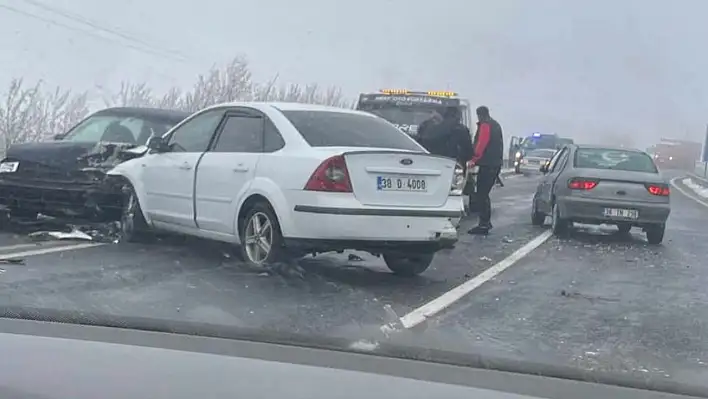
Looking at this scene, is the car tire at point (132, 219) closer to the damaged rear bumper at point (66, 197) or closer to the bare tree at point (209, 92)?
the damaged rear bumper at point (66, 197)

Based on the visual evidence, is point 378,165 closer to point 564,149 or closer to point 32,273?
point 32,273

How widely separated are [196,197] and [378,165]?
6.55 ft

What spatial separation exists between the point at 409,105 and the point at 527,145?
91.1 feet

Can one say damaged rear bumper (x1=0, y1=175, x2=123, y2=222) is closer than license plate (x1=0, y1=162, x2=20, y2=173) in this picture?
Yes

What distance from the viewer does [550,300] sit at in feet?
26.0

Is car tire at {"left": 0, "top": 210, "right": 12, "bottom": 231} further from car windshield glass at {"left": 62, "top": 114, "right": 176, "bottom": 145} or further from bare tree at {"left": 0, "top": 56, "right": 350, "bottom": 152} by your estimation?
bare tree at {"left": 0, "top": 56, "right": 350, "bottom": 152}

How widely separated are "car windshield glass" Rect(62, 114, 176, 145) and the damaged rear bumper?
4.18 ft

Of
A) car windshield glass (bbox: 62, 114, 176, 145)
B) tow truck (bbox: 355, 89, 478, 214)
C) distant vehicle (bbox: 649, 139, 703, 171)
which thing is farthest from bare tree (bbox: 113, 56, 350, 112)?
distant vehicle (bbox: 649, 139, 703, 171)

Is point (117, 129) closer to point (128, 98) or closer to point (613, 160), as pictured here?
point (613, 160)

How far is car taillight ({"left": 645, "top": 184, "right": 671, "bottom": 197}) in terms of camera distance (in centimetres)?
1327

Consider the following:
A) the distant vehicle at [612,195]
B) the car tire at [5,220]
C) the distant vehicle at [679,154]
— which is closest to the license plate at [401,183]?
the car tire at [5,220]

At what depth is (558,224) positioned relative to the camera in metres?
13.8

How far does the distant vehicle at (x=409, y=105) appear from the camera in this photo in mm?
16922

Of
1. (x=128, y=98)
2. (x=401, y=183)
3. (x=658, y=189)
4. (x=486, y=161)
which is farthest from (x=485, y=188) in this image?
(x=128, y=98)
